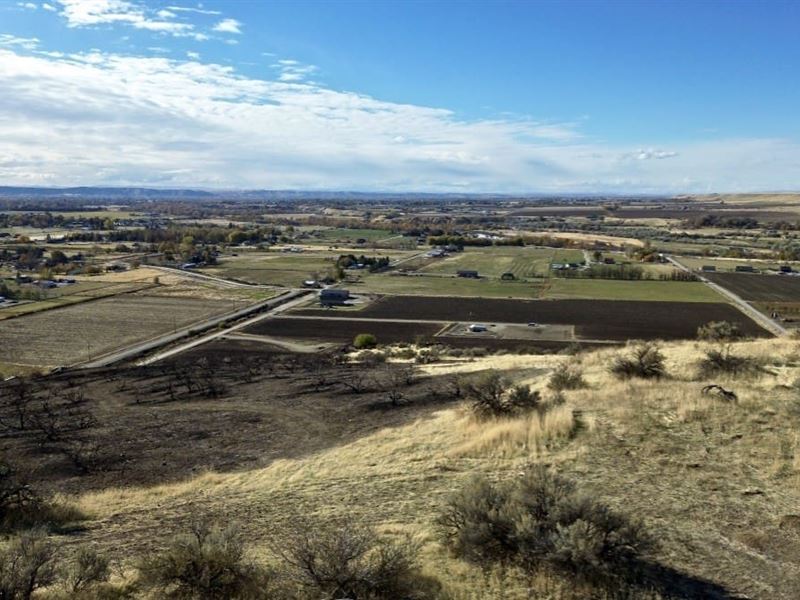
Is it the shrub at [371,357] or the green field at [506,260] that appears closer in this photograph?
the shrub at [371,357]

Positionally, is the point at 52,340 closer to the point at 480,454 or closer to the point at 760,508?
the point at 480,454

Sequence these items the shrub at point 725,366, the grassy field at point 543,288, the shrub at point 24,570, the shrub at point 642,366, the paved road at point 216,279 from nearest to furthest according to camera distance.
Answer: the shrub at point 24,570 < the shrub at point 725,366 < the shrub at point 642,366 < the grassy field at point 543,288 < the paved road at point 216,279

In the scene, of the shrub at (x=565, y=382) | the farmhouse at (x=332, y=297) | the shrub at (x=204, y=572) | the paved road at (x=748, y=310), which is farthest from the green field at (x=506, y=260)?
the shrub at (x=204, y=572)

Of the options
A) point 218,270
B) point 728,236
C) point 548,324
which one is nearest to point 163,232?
point 218,270

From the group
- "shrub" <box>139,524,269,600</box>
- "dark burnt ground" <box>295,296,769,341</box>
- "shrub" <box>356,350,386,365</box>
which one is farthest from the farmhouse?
"shrub" <box>139,524,269,600</box>

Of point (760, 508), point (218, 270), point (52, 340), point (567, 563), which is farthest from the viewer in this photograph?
point (218, 270)

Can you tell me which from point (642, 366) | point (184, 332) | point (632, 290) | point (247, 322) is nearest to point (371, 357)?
Answer: point (642, 366)

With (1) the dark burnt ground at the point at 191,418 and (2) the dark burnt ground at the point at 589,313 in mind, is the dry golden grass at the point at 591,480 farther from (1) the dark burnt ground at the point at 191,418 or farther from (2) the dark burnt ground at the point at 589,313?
(2) the dark burnt ground at the point at 589,313
